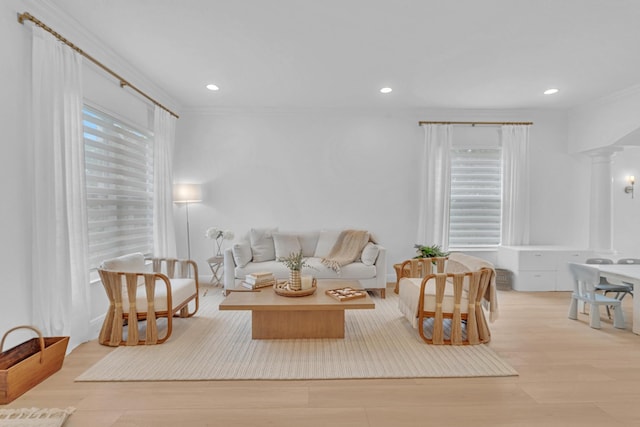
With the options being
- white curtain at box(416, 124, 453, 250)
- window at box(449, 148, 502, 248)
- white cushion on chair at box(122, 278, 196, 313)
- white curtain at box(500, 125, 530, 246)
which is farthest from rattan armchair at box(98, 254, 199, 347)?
white curtain at box(500, 125, 530, 246)

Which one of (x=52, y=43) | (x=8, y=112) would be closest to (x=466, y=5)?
(x=52, y=43)

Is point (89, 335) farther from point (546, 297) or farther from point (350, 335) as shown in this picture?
point (546, 297)

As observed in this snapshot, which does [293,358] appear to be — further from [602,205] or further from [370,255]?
[602,205]

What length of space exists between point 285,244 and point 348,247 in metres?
0.96

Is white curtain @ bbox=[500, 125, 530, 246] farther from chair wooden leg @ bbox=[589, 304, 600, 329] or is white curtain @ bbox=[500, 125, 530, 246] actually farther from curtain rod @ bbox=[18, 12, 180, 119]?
curtain rod @ bbox=[18, 12, 180, 119]

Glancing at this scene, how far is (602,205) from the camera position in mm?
5047

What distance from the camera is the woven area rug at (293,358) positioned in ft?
8.06

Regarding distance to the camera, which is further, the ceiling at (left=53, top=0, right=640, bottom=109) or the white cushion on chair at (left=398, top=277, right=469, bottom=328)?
the white cushion on chair at (left=398, top=277, right=469, bottom=328)

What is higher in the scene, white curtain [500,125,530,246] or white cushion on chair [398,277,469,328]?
white curtain [500,125,530,246]

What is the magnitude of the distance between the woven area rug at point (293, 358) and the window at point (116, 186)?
117 centimetres

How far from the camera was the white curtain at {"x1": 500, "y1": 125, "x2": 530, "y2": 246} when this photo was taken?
5.31m

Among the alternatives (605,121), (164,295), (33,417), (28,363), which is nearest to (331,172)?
(164,295)

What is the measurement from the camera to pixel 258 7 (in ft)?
8.71

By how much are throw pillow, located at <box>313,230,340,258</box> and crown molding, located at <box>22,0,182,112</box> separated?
3.15 m
